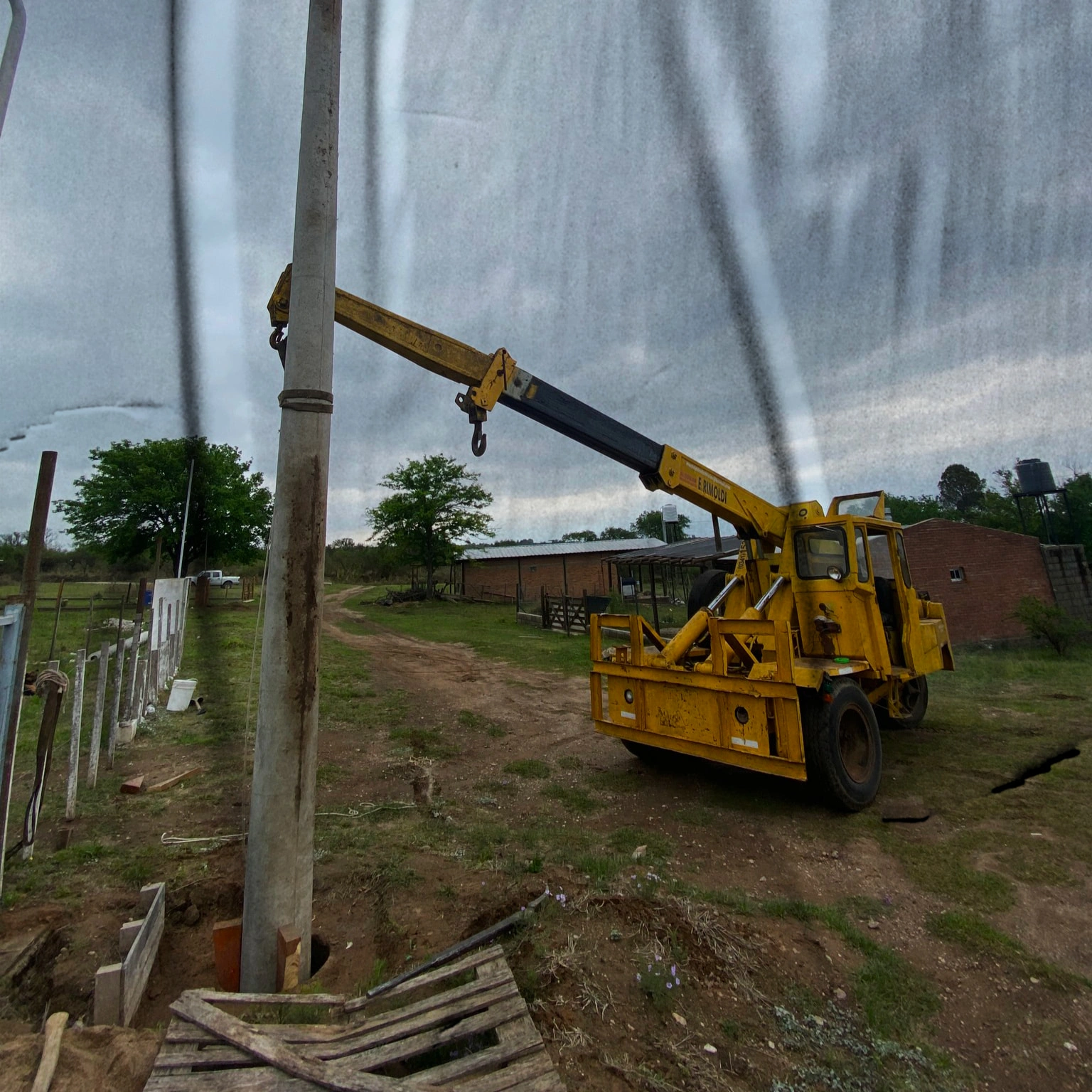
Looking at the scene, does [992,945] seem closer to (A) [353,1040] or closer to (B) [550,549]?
(A) [353,1040]

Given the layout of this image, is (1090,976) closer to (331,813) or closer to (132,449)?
(331,813)

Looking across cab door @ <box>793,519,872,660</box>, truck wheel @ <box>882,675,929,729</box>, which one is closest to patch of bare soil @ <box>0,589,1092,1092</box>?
cab door @ <box>793,519,872,660</box>

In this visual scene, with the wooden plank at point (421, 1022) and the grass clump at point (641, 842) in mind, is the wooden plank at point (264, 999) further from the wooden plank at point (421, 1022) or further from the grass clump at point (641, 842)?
the grass clump at point (641, 842)

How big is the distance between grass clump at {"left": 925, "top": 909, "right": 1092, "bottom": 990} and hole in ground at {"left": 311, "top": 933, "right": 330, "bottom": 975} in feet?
11.0

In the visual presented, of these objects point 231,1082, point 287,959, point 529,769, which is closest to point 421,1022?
point 231,1082

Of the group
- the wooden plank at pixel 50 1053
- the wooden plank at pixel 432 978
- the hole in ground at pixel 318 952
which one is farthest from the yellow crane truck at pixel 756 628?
the wooden plank at pixel 50 1053

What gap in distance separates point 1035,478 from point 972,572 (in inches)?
144

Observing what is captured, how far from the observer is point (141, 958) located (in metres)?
2.76

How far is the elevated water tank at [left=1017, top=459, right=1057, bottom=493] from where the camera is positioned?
16.7 m

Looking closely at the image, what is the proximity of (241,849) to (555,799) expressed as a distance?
2.58 metres

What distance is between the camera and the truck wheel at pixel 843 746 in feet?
16.0

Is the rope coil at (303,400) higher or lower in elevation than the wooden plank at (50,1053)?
higher

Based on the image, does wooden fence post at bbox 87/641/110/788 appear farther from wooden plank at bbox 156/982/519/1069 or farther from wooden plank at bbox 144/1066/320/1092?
wooden plank at bbox 144/1066/320/1092

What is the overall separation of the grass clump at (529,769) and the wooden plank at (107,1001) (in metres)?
4.01
